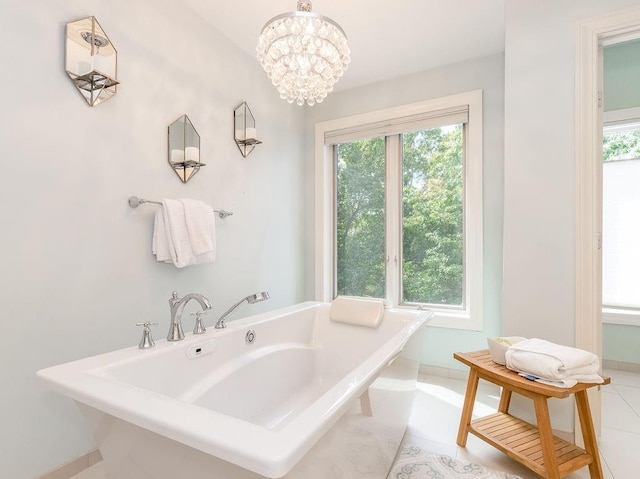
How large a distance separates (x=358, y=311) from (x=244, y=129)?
1528mm

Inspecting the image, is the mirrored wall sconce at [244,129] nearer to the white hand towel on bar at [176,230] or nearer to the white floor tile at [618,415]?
the white hand towel on bar at [176,230]

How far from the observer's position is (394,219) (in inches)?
117

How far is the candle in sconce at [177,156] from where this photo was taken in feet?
6.31

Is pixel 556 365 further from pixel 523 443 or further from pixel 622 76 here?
pixel 622 76

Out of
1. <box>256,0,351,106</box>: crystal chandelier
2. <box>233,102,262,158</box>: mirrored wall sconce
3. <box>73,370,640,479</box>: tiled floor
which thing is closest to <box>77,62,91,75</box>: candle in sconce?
<box>256,0,351,106</box>: crystal chandelier

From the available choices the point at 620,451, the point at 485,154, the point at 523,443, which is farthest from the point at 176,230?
the point at 620,451

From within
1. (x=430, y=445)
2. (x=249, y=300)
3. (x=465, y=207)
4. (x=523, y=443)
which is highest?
(x=465, y=207)

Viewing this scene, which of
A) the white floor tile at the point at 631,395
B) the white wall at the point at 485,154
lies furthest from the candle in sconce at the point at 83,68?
the white floor tile at the point at 631,395

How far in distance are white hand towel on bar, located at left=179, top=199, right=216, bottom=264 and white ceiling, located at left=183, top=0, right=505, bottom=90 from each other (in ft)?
4.10

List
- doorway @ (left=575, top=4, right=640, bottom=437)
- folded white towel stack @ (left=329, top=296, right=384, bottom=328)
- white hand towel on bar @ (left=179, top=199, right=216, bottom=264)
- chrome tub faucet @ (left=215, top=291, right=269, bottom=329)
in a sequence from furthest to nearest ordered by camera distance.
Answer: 1. folded white towel stack @ (left=329, top=296, right=384, bottom=328)
2. white hand towel on bar @ (left=179, top=199, right=216, bottom=264)
3. doorway @ (left=575, top=4, right=640, bottom=437)
4. chrome tub faucet @ (left=215, top=291, right=269, bottom=329)

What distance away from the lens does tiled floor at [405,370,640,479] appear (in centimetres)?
162

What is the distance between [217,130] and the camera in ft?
7.40

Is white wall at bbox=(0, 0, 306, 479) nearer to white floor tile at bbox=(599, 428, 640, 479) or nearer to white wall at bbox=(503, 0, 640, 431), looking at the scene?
white wall at bbox=(503, 0, 640, 431)

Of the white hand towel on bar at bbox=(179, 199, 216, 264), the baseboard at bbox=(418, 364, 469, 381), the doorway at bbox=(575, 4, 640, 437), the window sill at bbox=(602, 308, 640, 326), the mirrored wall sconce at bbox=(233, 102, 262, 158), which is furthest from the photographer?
the window sill at bbox=(602, 308, 640, 326)
